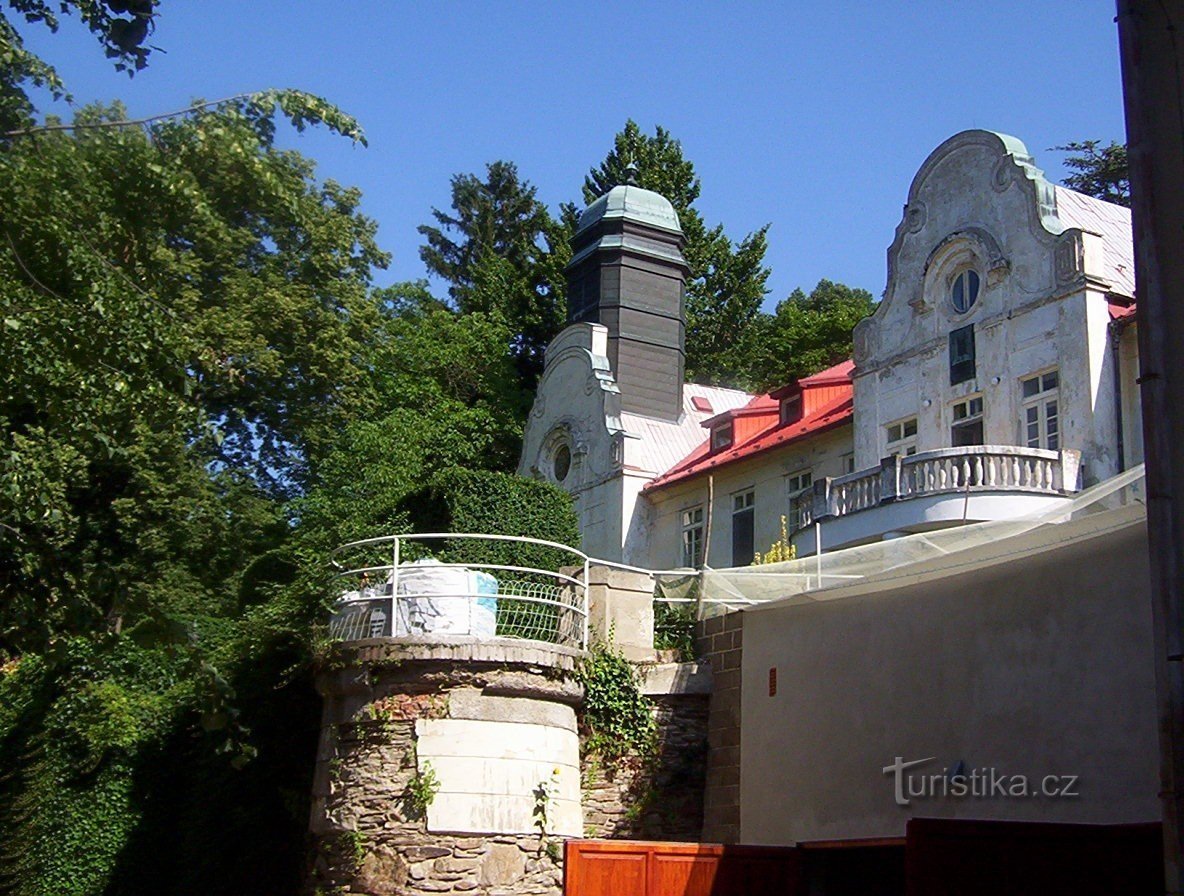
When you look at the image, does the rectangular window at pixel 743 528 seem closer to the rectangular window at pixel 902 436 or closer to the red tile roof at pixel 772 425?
the red tile roof at pixel 772 425

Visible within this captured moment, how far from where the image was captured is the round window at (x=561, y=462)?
33562 millimetres

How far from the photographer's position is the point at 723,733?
1662cm

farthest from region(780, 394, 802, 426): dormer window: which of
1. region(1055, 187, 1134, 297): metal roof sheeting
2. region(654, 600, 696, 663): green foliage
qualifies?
region(654, 600, 696, 663): green foliage

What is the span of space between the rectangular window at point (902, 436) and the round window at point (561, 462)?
974cm

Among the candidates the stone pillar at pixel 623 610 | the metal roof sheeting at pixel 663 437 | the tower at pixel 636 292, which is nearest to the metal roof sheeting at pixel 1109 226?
the stone pillar at pixel 623 610

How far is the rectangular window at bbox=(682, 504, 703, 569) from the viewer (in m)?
30.0

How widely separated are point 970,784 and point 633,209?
2353cm

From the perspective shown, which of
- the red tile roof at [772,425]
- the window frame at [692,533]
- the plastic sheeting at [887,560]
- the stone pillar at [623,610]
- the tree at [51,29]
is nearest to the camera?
the tree at [51,29]

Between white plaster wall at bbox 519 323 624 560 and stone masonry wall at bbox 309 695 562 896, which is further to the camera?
white plaster wall at bbox 519 323 624 560

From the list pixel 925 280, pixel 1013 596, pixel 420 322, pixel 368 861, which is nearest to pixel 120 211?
pixel 368 861

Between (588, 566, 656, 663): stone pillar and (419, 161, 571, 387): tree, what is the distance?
25876 mm

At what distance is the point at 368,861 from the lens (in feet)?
46.5

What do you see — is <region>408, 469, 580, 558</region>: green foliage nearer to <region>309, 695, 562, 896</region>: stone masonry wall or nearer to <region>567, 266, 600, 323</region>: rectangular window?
<region>309, 695, 562, 896</region>: stone masonry wall

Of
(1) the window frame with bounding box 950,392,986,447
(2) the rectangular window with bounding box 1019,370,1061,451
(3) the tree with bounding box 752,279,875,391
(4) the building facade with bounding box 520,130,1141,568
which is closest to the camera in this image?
(4) the building facade with bounding box 520,130,1141,568
